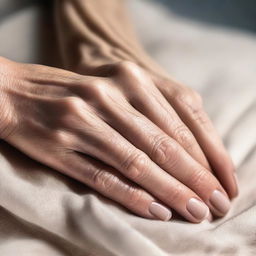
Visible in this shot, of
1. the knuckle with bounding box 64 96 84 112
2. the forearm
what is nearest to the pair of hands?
the knuckle with bounding box 64 96 84 112

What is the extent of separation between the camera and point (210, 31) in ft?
3.21

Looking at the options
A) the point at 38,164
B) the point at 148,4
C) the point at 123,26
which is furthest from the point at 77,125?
the point at 148,4

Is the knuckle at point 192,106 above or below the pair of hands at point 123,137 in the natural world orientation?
above

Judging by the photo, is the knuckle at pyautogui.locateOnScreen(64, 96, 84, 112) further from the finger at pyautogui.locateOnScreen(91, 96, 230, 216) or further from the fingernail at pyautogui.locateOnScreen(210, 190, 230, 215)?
the fingernail at pyautogui.locateOnScreen(210, 190, 230, 215)

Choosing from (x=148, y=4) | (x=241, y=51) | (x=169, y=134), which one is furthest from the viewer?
(x=148, y=4)

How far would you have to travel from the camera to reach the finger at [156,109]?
0.62 metres

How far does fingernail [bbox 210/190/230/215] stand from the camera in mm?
595

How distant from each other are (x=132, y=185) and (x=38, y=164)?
0.35 ft

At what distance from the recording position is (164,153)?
0.59m

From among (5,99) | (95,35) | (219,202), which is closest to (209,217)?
(219,202)

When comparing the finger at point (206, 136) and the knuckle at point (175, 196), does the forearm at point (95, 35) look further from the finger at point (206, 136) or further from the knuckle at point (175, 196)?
the knuckle at point (175, 196)

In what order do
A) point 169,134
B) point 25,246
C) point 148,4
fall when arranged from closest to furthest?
point 25,246 → point 169,134 → point 148,4

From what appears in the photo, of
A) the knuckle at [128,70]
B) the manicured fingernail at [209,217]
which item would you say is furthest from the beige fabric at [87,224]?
the knuckle at [128,70]

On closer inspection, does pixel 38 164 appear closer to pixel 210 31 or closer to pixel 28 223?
pixel 28 223
